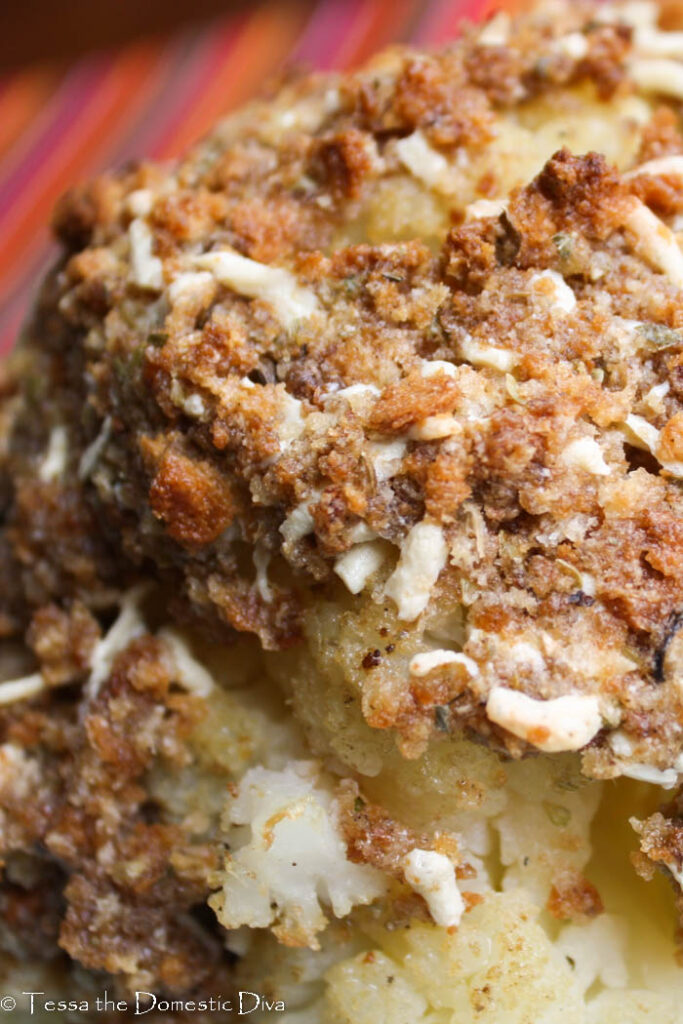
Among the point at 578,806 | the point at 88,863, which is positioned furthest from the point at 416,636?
the point at 88,863

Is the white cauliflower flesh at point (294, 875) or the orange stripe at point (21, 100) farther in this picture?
the orange stripe at point (21, 100)

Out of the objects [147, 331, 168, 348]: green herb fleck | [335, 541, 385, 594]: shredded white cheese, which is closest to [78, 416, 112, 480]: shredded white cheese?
[147, 331, 168, 348]: green herb fleck

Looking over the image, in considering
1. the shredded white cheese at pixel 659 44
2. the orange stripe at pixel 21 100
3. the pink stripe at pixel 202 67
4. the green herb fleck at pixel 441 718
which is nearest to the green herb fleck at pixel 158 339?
the green herb fleck at pixel 441 718

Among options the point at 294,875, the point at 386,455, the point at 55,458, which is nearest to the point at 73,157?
the point at 55,458

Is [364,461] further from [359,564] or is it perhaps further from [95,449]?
[95,449]

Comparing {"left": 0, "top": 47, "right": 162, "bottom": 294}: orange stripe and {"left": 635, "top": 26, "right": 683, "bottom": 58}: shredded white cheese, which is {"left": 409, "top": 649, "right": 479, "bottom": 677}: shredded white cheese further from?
{"left": 0, "top": 47, "right": 162, "bottom": 294}: orange stripe

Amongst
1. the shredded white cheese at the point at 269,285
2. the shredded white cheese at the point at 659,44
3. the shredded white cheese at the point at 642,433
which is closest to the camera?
the shredded white cheese at the point at 642,433

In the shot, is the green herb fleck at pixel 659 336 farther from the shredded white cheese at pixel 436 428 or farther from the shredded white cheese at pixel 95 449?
the shredded white cheese at pixel 95 449
